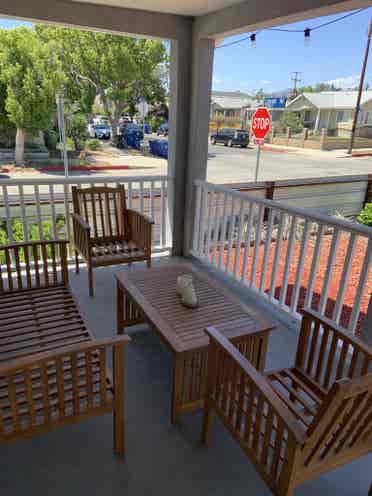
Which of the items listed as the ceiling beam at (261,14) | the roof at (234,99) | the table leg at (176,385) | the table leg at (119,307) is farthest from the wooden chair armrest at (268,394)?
the roof at (234,99)

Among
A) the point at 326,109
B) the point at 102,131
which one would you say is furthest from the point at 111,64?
the point at 326,109

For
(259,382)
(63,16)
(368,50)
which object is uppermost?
(368,50)

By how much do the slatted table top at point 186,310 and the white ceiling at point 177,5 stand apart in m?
2.26

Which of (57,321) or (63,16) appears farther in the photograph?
(63,16)

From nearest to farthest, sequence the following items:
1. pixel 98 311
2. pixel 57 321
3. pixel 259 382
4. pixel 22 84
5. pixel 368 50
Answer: pixel 259 382 < pixel 57 321 < pixel 98 311 < pixel 368 50 < pixel 22 84

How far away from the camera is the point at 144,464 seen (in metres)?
1.60

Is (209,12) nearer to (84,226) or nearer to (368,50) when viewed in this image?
(84,226)

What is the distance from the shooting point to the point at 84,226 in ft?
9.87

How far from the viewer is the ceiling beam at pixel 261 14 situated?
222 cm

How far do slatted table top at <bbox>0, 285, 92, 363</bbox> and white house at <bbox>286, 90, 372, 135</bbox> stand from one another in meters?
14.2

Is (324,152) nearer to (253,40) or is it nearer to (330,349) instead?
(253,40)

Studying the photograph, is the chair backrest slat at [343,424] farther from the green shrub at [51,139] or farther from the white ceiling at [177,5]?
the green shrub at [51,139]

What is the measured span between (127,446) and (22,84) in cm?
1192

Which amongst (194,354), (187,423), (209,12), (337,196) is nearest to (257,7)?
(209,12)
